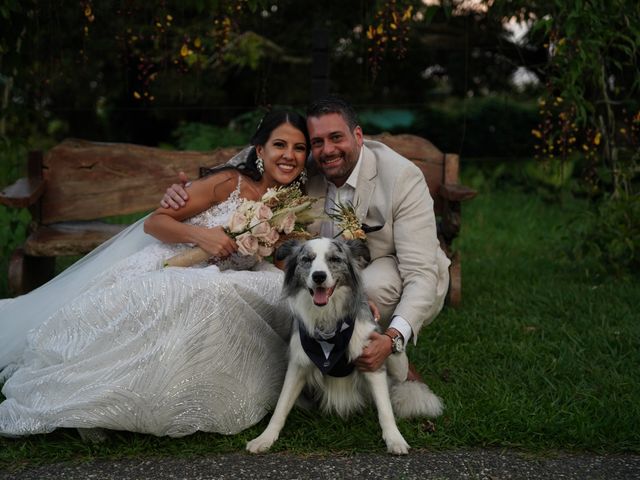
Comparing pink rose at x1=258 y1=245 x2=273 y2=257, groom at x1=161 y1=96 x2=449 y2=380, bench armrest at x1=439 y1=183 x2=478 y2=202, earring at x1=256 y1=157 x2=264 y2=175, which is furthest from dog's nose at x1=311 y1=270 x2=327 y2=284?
bench armrest at x1=439 y1=183 x2=478 y2=202

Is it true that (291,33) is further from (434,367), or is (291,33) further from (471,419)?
(471,419)

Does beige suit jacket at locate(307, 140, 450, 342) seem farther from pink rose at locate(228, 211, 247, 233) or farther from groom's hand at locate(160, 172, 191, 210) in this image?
groom's hand at locate(160, 172, 191, 210)

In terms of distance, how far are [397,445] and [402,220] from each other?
1188mm

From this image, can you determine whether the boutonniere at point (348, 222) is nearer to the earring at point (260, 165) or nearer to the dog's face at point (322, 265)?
the dog's face at point (322, 265)

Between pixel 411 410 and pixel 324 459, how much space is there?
592 millimetres

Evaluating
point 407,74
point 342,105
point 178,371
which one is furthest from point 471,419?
point 407,74

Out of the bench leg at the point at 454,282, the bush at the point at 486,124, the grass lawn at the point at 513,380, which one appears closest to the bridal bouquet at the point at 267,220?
the grass lawn at the point at 513,380

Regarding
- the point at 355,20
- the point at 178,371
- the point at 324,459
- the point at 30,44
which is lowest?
the point at 324,459

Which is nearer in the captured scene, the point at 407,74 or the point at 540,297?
the point at 540,297

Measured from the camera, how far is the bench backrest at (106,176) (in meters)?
5.47

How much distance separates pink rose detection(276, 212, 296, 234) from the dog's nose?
63 cm

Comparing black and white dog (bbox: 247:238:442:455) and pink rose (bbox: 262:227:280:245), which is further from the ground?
pink rose (bbox: 262:227:280:245)

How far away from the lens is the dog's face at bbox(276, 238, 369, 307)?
132 inches

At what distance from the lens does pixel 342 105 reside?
157 inches
